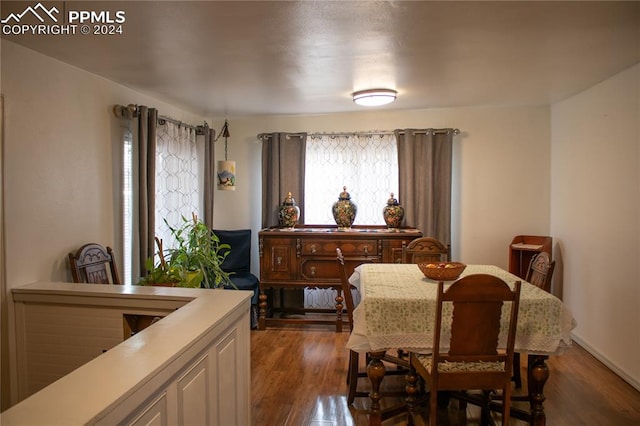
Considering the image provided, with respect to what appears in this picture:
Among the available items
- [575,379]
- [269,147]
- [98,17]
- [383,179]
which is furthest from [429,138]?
[98,17]

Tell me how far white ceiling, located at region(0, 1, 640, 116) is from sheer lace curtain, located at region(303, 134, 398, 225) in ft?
3.04

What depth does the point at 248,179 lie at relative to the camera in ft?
16.4

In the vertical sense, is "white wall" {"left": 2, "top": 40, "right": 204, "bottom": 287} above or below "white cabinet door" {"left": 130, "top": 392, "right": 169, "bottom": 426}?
above

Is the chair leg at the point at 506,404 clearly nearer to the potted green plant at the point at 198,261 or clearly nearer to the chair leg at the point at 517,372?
the chair leg at the point at 517,372

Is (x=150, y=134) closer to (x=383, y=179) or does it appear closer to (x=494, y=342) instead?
(x=383, y=179)

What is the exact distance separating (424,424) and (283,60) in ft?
8.14

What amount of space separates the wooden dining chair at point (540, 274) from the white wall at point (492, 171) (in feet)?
5.32

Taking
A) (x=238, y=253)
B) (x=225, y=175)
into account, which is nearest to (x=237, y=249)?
(x=238, y=253)

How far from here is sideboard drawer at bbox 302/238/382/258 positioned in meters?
4.21

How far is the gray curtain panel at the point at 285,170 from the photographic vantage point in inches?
186

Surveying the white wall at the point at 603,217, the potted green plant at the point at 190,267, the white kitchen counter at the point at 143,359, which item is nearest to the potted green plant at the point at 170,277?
the potted green plant at the point at 190,267

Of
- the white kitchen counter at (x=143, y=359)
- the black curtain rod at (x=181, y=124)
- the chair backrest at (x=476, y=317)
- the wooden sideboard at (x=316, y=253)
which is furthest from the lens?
the wooden sideboard at (x=316, y=253)

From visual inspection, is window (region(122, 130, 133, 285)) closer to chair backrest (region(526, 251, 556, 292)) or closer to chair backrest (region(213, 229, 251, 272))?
chair backrest (region(213, 229, 251, 272))
